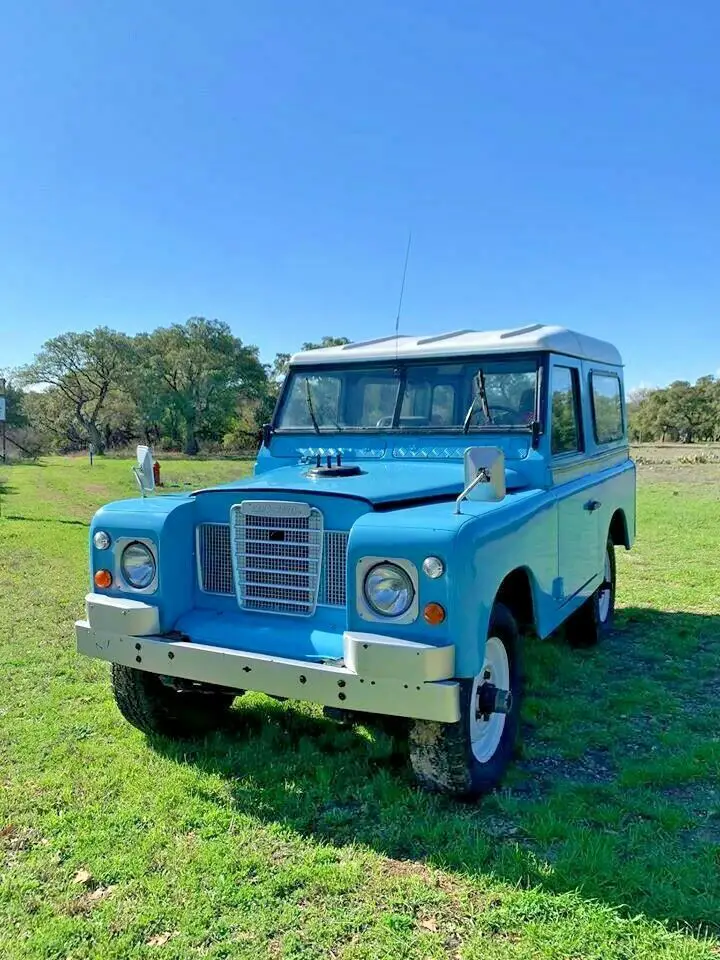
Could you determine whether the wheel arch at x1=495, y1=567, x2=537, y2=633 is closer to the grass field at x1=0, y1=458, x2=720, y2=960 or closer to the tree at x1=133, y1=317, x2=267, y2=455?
the grass field at x1=0, y1=458, x2=720, y2=960

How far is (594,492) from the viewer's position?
5570 millimetres

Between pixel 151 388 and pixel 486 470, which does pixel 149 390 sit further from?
pixel 486 470

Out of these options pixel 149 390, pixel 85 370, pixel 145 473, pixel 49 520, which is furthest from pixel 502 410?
pixel 85 370

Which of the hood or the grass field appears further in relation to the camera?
the hood

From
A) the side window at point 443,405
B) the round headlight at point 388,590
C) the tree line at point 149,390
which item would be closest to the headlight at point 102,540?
the round headlight at point 388,590

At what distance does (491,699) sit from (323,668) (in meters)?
0.88

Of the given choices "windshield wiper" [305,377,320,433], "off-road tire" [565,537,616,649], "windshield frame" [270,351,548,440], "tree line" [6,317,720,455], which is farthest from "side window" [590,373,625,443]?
"tree line" [6,317,720,455]

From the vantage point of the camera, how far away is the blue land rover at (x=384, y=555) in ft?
10.3

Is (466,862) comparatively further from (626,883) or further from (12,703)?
(12,703)

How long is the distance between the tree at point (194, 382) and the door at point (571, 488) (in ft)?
147

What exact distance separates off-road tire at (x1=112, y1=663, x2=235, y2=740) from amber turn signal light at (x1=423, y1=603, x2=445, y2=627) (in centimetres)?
166

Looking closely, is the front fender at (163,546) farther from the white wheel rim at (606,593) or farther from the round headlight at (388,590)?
the white wheel rim at (606,593)

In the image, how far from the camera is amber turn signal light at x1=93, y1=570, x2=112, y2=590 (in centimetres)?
389

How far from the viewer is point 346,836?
328 cm
